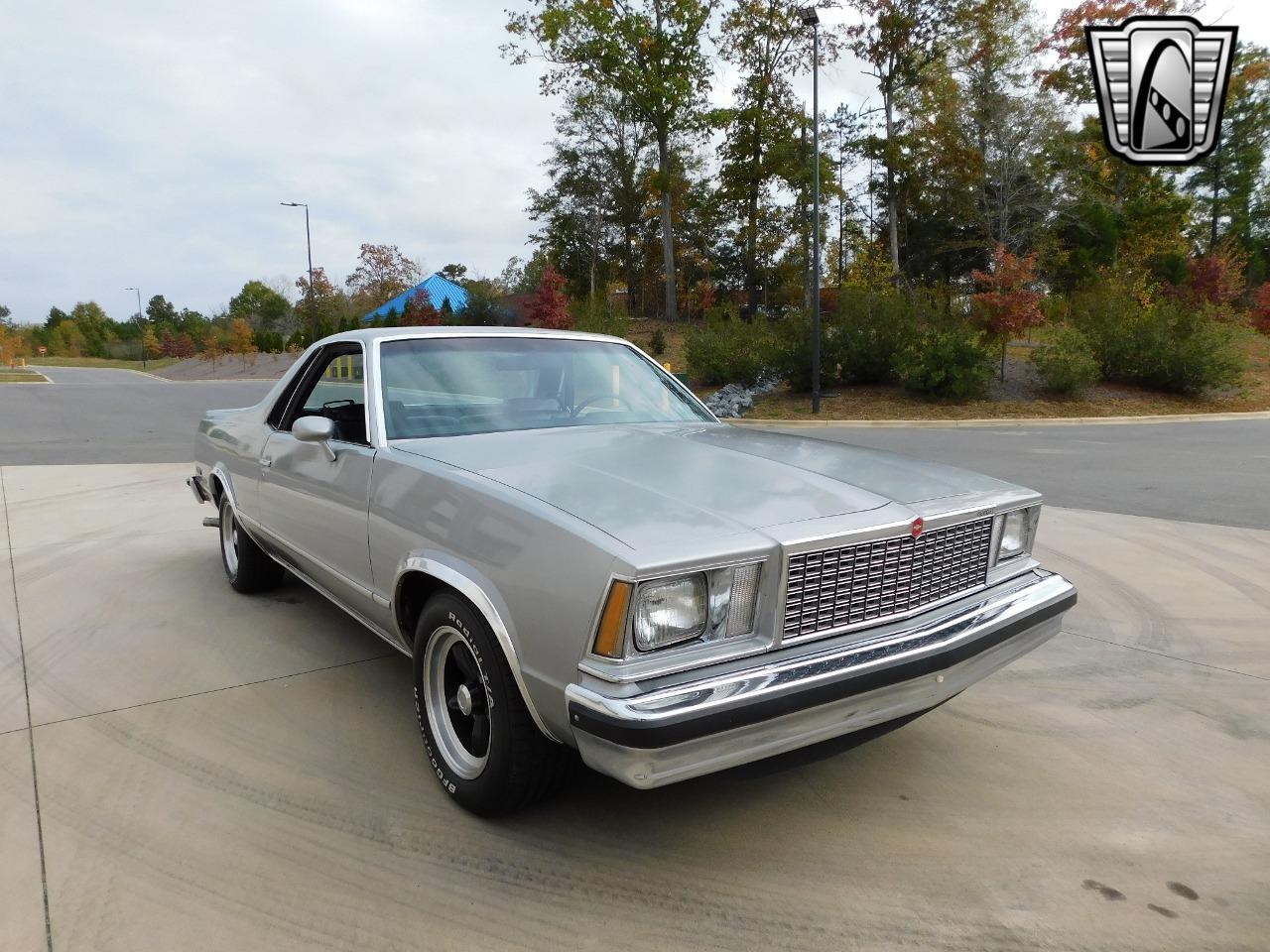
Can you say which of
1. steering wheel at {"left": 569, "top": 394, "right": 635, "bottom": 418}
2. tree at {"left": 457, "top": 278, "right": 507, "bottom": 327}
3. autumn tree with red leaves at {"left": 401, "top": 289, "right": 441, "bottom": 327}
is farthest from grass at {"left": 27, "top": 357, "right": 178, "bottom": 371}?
steering wheel at {"left": 569, "top": 394, "right": 635, "bottom": 418}

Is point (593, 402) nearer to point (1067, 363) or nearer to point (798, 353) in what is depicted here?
point (798, 353)

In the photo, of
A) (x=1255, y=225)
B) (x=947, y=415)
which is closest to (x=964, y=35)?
(x=947, y=415)

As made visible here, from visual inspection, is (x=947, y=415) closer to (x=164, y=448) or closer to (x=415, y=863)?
(x=164, y=448)

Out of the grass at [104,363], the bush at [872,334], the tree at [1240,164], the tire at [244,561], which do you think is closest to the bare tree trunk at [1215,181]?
the tree at [1240,164]

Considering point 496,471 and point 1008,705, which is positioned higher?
point 496,471

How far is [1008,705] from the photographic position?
11.2ft

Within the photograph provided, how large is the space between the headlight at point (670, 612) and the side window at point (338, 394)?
1573 mm

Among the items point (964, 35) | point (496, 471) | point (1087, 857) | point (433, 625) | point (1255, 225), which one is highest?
point (964, 35)

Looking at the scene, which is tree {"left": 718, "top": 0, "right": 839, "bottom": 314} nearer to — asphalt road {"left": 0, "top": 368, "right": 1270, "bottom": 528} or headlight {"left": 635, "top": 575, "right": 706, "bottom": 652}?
asphalt road {"left": 0, "top": 368, "right": 1270, "bottom": 528}

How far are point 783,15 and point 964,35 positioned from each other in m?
7.55

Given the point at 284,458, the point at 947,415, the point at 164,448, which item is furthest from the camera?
the point at 947,415

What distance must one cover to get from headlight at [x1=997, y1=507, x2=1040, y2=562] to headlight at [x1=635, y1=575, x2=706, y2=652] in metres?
1.31

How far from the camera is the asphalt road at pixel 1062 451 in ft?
25.8

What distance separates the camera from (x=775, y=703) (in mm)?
2045
